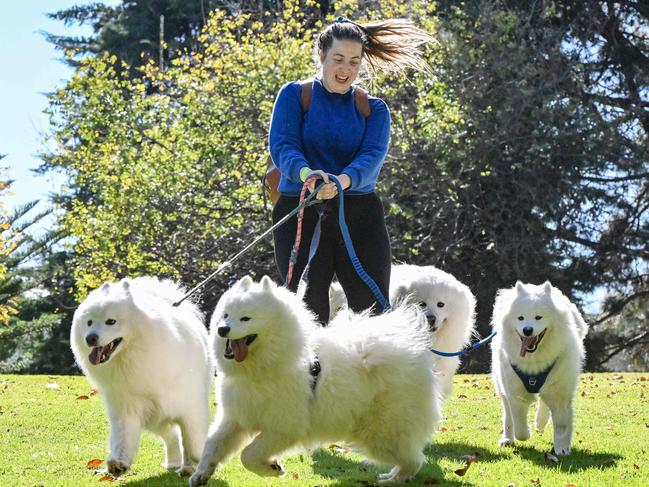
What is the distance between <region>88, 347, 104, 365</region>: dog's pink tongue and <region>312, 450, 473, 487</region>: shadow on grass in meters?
1.44

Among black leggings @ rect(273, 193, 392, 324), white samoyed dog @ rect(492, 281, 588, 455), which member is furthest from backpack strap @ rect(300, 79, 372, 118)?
white samoyed dog @ rect(492, 281, 588, 455)

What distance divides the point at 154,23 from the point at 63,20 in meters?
4.41

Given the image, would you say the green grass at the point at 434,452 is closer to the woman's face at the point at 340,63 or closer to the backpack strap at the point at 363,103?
the backpack strap at the point at 363,103

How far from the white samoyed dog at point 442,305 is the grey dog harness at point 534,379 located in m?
1.00

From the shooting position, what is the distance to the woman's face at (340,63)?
5.22 m

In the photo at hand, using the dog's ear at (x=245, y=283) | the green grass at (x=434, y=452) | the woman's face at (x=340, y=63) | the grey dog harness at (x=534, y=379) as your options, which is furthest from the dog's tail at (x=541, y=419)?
the dog's ear at (x=245, y=283)

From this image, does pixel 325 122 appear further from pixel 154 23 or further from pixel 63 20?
pixel 63 20

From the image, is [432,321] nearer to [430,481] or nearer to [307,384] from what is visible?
[430,481]

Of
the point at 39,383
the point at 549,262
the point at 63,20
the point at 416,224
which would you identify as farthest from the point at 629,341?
the point at 63,20

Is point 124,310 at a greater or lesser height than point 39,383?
greater

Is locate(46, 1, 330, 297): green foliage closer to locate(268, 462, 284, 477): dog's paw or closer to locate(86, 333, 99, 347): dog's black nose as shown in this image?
locate(86, 333, 99, 347): dog's black nose

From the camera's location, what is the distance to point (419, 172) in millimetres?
17719

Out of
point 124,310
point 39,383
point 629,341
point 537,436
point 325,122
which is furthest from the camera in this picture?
point 629,341

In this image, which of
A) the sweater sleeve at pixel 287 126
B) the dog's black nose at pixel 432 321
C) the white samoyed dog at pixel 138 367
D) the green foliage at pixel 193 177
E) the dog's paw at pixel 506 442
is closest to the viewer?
the white samoyed dog at pixel 138 367
